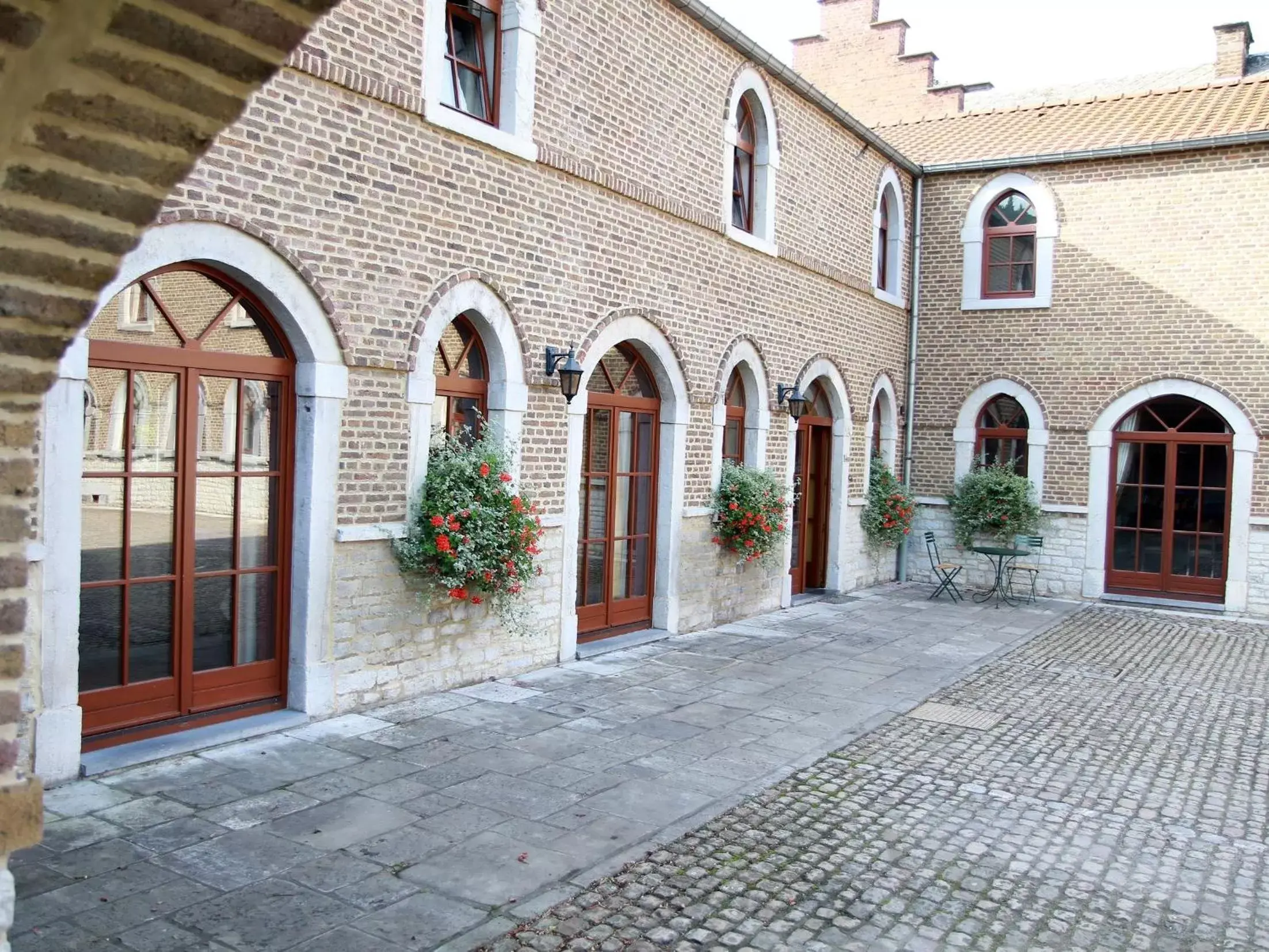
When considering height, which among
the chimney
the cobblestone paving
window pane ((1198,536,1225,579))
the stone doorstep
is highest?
the chimney

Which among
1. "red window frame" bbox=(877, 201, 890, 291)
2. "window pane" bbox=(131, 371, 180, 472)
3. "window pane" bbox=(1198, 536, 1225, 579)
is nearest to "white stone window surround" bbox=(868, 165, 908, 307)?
"red window frame" bbox=(877, 201, 890, 291)

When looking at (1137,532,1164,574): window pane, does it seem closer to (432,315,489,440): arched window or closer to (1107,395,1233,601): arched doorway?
(1107,395,1233,601): arched doorway

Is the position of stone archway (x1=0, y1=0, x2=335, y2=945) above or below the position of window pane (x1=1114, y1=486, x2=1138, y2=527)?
above

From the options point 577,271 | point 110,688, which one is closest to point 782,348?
point 577,271

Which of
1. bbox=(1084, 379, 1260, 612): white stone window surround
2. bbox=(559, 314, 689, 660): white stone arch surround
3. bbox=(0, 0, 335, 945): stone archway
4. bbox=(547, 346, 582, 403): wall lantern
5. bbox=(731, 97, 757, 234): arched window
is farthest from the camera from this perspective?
bbox=(1084, 379, 1260, 612): white stone window surround

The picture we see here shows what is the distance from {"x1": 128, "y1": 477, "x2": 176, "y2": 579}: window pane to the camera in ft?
19.7

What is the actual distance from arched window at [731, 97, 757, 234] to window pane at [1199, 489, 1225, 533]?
282 inches

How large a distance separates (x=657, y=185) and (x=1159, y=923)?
24.0 ft

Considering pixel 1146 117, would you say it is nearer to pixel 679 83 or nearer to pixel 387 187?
pixel 679 83

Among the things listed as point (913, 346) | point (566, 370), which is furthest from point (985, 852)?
point (913, 346)

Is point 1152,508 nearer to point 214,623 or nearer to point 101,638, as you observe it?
point 214,623

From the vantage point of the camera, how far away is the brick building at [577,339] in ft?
20.0

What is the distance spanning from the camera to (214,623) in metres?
6.54

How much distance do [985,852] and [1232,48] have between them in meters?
16.9
